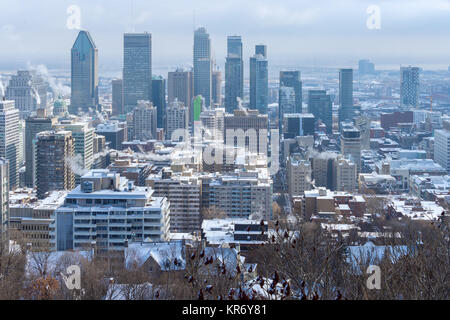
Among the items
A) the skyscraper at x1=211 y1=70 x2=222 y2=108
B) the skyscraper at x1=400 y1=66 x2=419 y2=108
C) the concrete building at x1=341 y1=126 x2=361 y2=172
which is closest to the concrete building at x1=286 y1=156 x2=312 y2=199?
the concrete building at x1=341 y1=126 x2=361 y2=172

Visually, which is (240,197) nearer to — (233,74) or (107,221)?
(107,221)

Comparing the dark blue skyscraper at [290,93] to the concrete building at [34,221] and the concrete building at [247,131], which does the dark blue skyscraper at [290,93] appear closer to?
the concrete building at [247,131]

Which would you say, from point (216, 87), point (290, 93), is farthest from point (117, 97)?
point (290, 93)

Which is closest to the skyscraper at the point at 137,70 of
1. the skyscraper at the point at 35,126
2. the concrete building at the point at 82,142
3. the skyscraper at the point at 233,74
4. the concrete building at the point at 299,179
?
the skyscraper at the point at 233,74

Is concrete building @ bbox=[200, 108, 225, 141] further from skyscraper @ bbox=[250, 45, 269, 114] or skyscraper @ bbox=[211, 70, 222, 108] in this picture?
skyscraper @ bbox=[211, 70, 222, 108]

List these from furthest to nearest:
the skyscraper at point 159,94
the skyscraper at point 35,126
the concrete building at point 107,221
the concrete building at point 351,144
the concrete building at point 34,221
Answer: the skyscraper at point 159,94 → the concrete building at point 351,144 → the skyscraper at point 35,126 → the concrete building at point 34,221 → the concrete building at point 107,221
